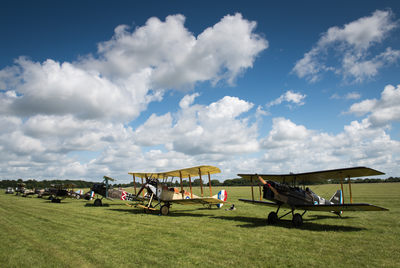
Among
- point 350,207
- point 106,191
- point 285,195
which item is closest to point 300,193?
point 285,195

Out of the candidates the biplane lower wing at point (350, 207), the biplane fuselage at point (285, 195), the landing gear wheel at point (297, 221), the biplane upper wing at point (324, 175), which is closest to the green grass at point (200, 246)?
the landing gear wheel at point (297, 221)

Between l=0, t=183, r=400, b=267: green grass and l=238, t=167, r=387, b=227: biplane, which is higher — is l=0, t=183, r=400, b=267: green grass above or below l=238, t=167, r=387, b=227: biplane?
below

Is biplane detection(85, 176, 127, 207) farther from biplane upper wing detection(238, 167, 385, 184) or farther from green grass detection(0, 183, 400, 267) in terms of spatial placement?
biplane upper wing detection(238, 167, 385, 184)

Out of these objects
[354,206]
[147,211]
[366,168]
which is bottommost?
[147,211]

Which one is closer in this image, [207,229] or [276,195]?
[207,229]

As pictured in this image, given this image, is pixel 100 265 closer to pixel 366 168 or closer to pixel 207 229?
pixel 207 229

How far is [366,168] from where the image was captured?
8.66 meters

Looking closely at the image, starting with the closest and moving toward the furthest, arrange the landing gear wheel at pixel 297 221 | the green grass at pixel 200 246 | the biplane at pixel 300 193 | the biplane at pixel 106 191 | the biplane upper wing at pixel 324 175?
1. the green grass at pixel 200 246
2. the biplane upper wing at pixel 324 175
3. the biplane at pixel 300 193
4. the landing gear wheel at pixel 297 221
5. the biplane at pixel 106 191

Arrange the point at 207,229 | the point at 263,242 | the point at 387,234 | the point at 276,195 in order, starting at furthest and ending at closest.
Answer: the point at 276,195 → the point at 207,229 → the point at 387,234 → the point at 263,242

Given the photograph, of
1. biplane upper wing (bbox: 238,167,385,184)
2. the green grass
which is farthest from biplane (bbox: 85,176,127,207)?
biplane upper wing (bbox: 238,167,385,184)

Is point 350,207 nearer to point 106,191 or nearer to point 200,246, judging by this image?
point 200,246

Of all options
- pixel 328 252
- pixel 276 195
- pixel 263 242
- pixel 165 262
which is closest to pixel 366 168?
pixel 276 195

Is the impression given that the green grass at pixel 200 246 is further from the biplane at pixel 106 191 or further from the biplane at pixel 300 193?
the biplane at pixel 106 191

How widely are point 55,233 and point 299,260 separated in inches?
349
